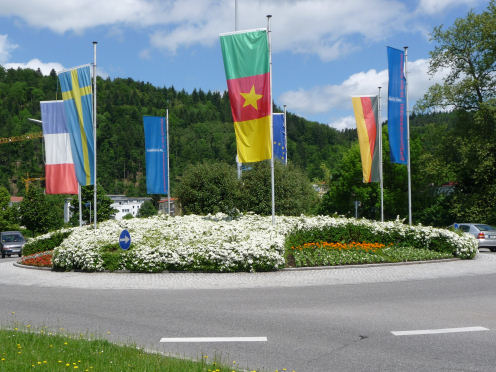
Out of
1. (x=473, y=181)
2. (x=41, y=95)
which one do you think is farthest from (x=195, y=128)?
(x=473, y=181)

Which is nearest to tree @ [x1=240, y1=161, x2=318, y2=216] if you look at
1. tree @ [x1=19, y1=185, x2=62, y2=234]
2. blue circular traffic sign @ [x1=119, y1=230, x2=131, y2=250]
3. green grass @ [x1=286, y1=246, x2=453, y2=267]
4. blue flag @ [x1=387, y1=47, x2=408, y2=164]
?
blue flag @ [x1=387, y1=47, x2=408, y2=164]

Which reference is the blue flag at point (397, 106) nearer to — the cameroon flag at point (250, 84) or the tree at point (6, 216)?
the cameroon flag at point (250, 84)

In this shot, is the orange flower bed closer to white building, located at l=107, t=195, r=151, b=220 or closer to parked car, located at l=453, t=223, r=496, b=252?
parked car, located at l=453, t=223, r=496, b=252

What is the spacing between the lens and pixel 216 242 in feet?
52.5

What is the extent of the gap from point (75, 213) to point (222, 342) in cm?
7742

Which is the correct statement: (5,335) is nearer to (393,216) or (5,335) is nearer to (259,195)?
(259,195)

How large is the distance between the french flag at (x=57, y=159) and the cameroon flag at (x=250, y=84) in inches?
343

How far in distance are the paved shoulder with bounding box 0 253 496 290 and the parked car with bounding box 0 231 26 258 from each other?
18.6 m

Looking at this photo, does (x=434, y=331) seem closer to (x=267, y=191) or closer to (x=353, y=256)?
(x=353, y=256)

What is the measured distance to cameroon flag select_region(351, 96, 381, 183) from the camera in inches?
930

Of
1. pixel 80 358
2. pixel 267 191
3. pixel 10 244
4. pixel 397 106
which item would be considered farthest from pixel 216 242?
pixel 10 244

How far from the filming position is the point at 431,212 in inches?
2050

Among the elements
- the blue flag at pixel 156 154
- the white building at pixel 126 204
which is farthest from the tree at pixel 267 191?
the white building at pixel 126 204

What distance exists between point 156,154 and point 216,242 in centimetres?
1220
